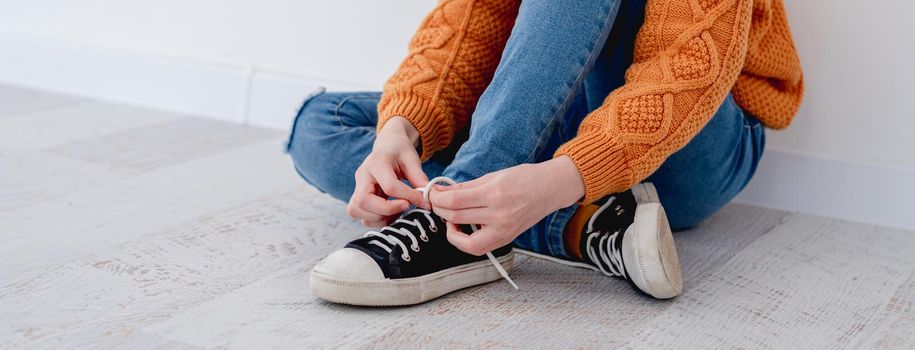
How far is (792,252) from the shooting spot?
1344mm

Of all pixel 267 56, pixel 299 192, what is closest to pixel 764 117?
pixel 299 192

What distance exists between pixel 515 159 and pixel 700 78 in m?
0.21

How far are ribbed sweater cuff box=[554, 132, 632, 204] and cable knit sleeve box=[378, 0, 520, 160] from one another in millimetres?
189

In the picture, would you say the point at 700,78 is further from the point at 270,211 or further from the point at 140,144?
the point at 140,144

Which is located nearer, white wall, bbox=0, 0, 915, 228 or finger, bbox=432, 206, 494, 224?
finger, bbox=432, 206, 494, 224

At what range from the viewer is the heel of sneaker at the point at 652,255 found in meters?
1.09

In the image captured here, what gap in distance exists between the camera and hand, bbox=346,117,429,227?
104cm

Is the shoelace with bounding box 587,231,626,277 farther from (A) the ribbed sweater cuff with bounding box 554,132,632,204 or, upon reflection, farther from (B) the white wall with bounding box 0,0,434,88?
(B) the white wall with bounding box 0,0,434,88

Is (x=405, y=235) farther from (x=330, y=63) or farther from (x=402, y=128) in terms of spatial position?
(x=330, y=63)

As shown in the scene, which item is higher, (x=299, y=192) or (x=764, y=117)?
(x=764, y=117)

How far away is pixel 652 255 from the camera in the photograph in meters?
1.09

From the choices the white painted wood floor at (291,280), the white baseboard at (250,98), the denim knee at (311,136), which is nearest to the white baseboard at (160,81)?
the white baseboard at (250,98)

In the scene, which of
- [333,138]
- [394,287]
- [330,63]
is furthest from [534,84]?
[330,63]

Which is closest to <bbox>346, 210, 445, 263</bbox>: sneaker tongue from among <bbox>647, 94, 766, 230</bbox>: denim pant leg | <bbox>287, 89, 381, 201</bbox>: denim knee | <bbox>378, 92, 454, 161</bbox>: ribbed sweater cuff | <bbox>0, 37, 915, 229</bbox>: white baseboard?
<bbox>378, 92, 454, 161</bbox>: ribbed sweater cuff
